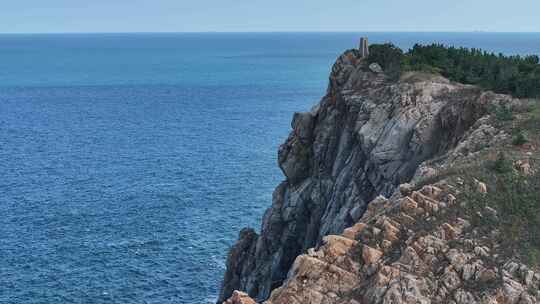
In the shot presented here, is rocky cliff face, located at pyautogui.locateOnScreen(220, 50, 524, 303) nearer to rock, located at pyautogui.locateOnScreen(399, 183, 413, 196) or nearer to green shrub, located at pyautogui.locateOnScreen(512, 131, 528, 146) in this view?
green shrub, located at pyautogui.locateOnScreen(512, 131, 528, 146)

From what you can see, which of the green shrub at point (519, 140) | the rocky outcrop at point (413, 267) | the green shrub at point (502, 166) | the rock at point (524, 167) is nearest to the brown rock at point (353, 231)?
the rocky outcrop at point (413, 267)

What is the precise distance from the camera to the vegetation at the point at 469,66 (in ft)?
163

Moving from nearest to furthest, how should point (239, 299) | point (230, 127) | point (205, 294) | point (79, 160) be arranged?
point (239, 299)
point (205, 294)
point (79, 160)
point (230, 127)

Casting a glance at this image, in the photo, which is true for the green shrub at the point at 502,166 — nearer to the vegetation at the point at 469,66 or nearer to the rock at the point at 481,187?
the rock at the point at 481,187

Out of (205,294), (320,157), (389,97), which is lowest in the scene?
(205,294)

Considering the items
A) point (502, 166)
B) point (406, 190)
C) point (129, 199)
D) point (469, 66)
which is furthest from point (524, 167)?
point (129, 199)

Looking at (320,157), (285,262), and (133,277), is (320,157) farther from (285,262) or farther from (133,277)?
(133,277)

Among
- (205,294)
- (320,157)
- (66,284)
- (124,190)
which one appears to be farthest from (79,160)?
(320,157)

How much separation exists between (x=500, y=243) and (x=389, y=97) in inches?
1110

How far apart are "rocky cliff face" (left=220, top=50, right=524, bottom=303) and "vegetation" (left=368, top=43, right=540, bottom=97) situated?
180 centimetres

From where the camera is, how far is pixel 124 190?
10100cm

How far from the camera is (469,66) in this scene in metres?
61.2

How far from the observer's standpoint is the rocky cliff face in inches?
1860

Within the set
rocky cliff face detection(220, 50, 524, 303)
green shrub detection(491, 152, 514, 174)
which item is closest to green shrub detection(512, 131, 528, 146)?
rocky cliff face detection(220, 50, 524, 303)
